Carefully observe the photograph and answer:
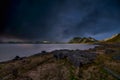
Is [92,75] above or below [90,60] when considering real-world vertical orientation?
below

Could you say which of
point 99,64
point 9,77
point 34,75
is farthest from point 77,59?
point 9,77

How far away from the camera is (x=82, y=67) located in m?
19.0

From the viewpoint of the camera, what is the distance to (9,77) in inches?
701

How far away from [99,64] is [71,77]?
4.85m

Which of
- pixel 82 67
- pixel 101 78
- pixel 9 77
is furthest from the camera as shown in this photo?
pixel 82 67

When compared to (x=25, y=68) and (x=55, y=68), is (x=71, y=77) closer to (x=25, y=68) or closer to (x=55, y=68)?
(x=55, y=68)

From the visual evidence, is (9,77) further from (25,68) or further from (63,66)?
(63,66)

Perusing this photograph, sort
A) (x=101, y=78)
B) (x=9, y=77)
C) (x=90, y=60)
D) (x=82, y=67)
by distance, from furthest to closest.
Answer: (x=90, y=60), (x=82, y=67), (x=9, y=77), (x=101, y=78)

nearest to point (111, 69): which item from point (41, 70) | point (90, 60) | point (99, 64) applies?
point (99, 64)

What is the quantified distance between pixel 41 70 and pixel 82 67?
4.59 meters

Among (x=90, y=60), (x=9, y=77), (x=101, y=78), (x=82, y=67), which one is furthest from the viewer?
(x=90, y=60)

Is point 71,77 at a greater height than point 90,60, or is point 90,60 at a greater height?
point 90,60

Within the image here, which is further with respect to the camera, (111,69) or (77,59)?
(77,59)

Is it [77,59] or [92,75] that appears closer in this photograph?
[92,75]
